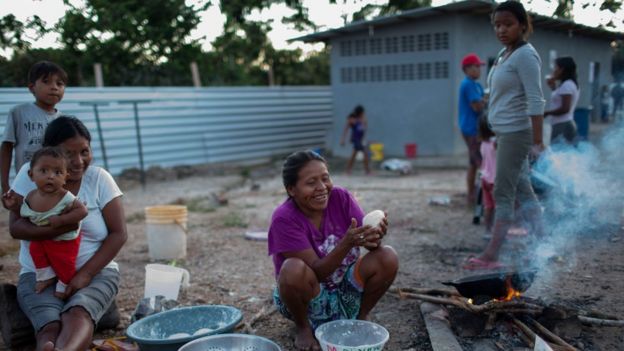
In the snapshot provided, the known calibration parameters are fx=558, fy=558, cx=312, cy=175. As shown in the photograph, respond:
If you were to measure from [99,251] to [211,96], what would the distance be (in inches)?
418

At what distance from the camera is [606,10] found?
10.9 ft

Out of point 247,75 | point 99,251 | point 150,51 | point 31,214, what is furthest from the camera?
point 247,75

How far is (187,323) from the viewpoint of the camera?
3348mm

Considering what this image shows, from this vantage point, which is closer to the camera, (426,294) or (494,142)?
(426,294)

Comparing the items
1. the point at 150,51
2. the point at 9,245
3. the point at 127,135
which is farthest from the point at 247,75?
the point at 9,245

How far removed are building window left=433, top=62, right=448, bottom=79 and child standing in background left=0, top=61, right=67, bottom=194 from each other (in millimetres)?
9499

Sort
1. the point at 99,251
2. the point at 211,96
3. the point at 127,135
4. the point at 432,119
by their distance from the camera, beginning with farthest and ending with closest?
the point at 211,96, the point at 432,119, the point at 127,135, the point at 99,251

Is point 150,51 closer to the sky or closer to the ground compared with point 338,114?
closer to the sky

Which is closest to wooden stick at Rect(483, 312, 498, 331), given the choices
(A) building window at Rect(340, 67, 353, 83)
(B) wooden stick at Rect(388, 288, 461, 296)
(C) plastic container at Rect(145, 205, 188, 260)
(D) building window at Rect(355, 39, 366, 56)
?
(B) wooden stick at Rect(388, 288, 461, 296)

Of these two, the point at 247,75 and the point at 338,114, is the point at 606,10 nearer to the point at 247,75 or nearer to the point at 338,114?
the point at 338,114

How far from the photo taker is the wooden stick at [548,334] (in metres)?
2.82

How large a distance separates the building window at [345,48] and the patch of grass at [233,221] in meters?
7.42

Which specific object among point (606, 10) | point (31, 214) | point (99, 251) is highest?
point (606, 10)

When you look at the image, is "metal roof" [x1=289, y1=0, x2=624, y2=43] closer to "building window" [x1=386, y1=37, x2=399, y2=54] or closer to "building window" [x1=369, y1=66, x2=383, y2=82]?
"building window" [x1=386, y1=37, x2=399, y2=54]
